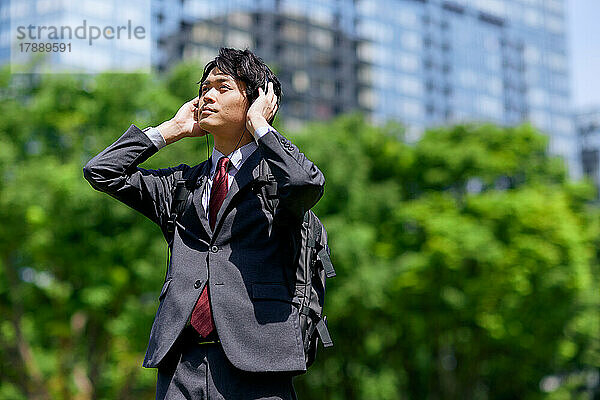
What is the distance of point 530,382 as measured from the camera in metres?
28.9

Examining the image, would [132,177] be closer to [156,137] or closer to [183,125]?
[156,137]

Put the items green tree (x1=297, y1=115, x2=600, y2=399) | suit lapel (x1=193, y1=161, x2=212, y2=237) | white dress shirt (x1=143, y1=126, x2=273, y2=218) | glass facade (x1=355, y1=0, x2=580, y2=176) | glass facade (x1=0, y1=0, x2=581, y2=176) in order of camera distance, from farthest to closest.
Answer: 1. glass facade (x1=355, y1=0, x2=580, y2=176)
2. glass facade (x1=0, y1=0, x2=581, y2=176)
3. green tree (x1=297, y1=115, x2=600, y2=399)
4. white dress shirt (x1=143, y1=126, x2=273, y2=218)
5. suit lapel (x1=193, y1=161, x2=212, y2=237)

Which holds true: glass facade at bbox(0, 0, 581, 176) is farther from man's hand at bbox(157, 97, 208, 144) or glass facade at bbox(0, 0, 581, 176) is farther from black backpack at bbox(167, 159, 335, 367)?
black backpack at bbox(167, 159, 335, 367)

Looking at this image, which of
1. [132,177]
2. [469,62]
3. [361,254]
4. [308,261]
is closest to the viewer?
[308,261]

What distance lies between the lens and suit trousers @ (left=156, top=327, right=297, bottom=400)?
3.37m

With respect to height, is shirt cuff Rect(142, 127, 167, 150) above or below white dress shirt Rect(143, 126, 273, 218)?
above

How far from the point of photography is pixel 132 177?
3.79 m

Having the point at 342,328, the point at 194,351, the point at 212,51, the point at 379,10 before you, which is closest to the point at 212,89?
the point at 194,351

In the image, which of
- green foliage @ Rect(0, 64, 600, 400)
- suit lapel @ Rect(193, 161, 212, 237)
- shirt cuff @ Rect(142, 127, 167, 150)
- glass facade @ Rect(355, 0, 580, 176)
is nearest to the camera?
suit lapel @ Rect(193, 161, 212, 237)

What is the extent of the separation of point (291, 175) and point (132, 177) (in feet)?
2.84

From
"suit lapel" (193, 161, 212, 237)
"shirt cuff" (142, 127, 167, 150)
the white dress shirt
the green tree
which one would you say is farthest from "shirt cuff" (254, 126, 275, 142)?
the green tree

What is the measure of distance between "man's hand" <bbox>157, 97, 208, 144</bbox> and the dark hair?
0.76ft

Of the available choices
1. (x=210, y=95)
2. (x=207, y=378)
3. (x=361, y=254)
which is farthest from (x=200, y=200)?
(x=361, y=254)

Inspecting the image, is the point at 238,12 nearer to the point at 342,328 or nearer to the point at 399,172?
the point at 399,172
